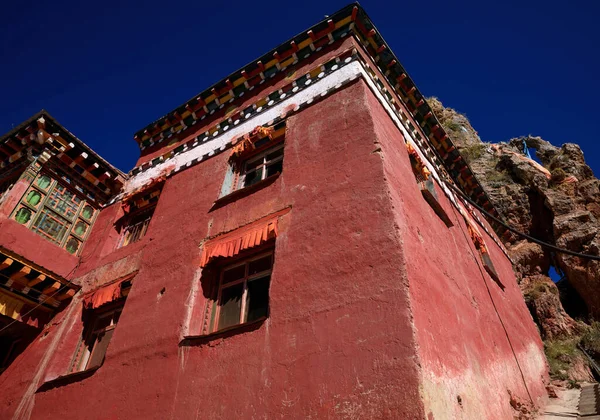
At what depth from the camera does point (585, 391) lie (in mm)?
8438

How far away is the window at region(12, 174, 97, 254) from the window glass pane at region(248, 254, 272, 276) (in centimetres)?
559

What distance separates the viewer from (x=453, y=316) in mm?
5391

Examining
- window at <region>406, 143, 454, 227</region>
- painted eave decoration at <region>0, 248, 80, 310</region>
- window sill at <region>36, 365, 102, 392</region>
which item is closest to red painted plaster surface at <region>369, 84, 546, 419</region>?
window at <region>406, 143, 454, 227</region>

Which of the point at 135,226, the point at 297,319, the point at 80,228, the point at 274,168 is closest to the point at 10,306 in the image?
the point at 80,228

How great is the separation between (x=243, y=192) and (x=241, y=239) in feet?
3.97

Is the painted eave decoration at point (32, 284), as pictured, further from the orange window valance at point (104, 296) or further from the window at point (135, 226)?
the window at point (135, 226)

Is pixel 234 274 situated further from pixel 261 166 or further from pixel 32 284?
pixel 32 284

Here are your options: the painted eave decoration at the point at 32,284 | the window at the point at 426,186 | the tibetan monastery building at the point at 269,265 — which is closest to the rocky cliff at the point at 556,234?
the tibetan monastery building at the point at 269,265

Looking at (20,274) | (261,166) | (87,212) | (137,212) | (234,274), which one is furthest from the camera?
(87,212)

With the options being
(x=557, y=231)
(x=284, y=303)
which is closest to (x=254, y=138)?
(x=284, y=303)

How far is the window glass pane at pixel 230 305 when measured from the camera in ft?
19.1

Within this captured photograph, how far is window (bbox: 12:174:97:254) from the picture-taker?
8.64 metres

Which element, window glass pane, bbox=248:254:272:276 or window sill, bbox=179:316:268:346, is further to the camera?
window glass pane, bbox=248:254:272:276

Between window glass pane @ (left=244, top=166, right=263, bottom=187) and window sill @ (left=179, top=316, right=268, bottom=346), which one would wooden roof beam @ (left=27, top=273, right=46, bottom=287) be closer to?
window sill @ (left=179, top=316, right=268, bottom=346)
